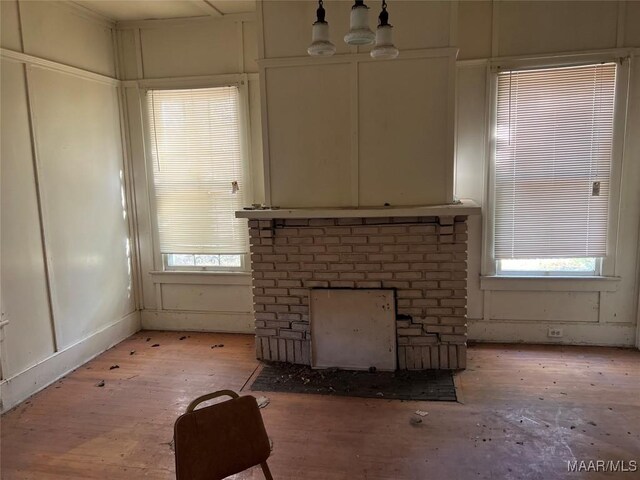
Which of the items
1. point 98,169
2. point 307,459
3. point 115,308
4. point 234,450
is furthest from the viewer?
point 115,308

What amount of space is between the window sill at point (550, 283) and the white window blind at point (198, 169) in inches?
96.8

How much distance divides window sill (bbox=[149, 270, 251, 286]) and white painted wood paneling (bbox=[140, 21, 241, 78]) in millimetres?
2008

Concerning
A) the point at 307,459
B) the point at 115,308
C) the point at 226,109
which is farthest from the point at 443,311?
the point at 115,308

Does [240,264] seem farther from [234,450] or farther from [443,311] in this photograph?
[234,450]

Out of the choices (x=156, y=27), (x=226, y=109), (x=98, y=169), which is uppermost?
(x=156, y=27)

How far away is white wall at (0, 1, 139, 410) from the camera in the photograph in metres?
3.24

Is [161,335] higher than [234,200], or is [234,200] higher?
[234,200]

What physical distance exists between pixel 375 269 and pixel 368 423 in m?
1.21

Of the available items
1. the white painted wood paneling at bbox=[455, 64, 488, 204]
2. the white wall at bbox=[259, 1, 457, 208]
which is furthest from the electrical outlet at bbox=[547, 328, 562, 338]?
the white wall at bbox=[259, 1, 457, 208]

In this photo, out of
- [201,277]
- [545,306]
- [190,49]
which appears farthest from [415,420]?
[190,49]

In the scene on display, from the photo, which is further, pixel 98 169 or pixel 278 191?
pixel 98 169

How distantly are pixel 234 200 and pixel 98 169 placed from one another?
4.24 ft

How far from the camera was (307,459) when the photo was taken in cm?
259

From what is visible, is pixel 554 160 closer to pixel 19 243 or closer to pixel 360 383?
pixel 360 383
